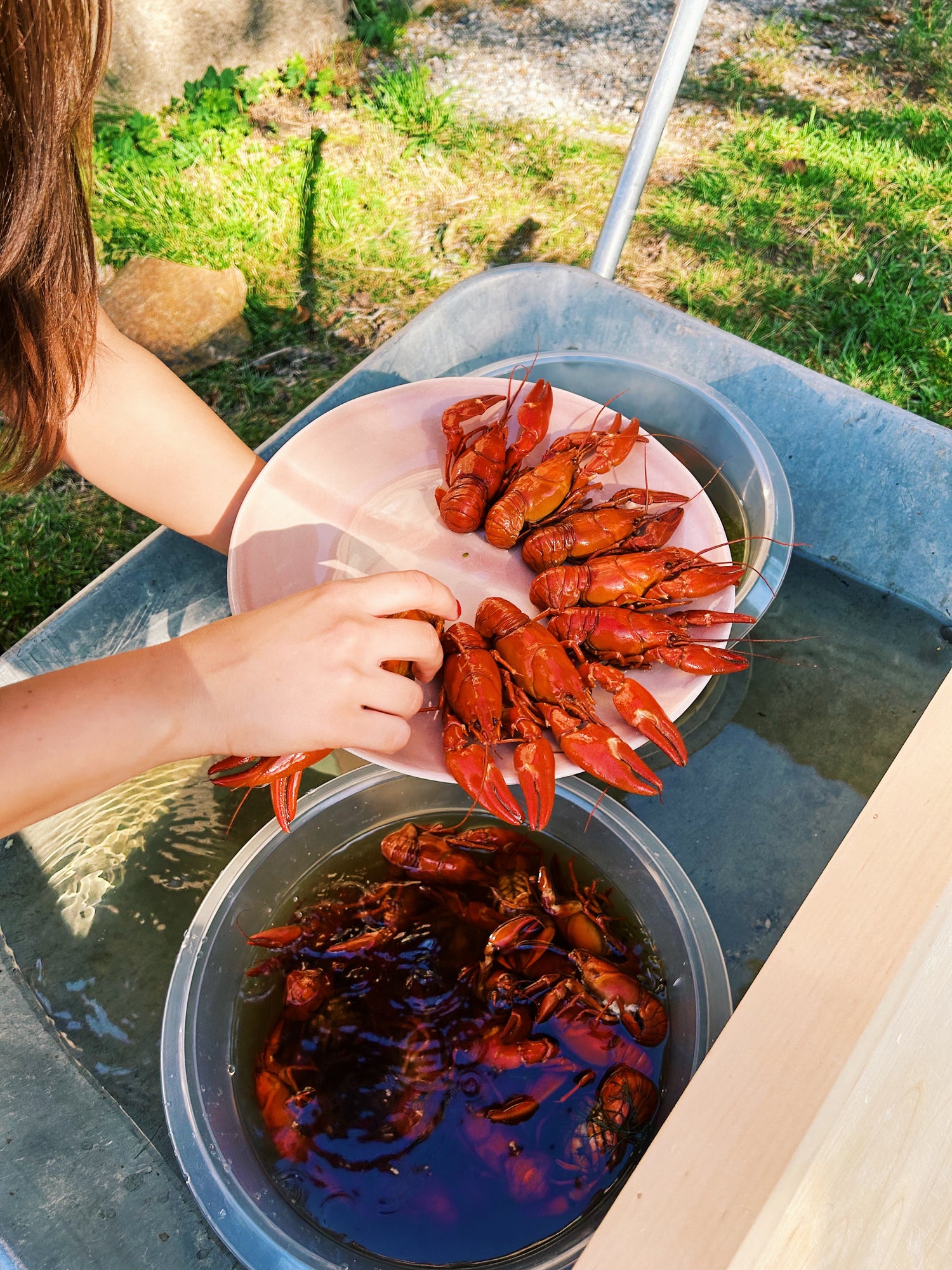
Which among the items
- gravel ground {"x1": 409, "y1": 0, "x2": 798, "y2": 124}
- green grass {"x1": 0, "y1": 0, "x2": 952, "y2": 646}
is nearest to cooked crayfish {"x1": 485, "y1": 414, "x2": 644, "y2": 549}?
green grass {"x1": 0, "y1": 0, "x2": 952, "y2": 646}

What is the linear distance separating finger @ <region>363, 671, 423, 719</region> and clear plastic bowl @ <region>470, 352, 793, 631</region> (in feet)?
2.16

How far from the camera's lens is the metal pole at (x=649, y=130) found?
1417mm

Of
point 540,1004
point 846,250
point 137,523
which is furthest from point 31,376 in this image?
point 846,250

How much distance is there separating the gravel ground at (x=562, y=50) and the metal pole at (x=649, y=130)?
218 cm

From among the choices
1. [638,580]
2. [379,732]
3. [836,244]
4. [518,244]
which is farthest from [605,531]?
[836,244]

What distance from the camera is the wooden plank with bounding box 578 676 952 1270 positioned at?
0.60 metres

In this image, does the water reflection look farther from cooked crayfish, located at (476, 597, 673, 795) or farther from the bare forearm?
the bare forearm

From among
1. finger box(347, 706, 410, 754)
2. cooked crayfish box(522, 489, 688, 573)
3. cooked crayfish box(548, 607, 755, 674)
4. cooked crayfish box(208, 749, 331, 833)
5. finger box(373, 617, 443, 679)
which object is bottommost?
cooked crayfish box(208, 749, 331, 833)

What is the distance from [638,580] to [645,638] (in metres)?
0.12

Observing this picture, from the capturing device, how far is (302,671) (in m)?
1.06

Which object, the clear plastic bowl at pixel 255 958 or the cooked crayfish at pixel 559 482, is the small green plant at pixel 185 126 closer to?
the cooked crayfish at pixel 559 482

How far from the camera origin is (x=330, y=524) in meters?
1.47

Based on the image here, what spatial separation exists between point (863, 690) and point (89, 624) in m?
1.40

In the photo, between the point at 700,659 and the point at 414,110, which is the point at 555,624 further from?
the point at 414,110
